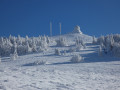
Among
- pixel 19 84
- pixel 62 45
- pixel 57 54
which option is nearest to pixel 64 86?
pixel 19 84

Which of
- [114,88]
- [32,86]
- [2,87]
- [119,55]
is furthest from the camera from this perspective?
[119,55]

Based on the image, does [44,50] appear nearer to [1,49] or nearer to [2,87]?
[1,49]

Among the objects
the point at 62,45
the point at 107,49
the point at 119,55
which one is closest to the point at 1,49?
the point at 62,45

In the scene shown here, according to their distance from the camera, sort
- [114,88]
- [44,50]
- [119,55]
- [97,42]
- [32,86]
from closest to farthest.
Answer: [32,86] < [114,88] < [119,55] < [44,50] < [97,42]

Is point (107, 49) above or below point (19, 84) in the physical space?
above

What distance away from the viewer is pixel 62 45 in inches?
2335

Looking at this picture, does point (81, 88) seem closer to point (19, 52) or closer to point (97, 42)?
point (19, 52)

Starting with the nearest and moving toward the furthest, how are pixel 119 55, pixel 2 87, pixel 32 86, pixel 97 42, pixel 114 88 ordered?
pixel 2 87, pixel 32 86, pixel 114 88, pixel 119 55, pixel 97 42

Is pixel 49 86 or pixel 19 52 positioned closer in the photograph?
pixel 49 86

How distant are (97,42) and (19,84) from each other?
2166 inches

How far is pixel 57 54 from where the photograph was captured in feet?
137

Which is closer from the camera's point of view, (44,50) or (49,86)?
(49,86)

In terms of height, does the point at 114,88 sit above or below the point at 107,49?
below

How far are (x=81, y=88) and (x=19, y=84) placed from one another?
4813mm
